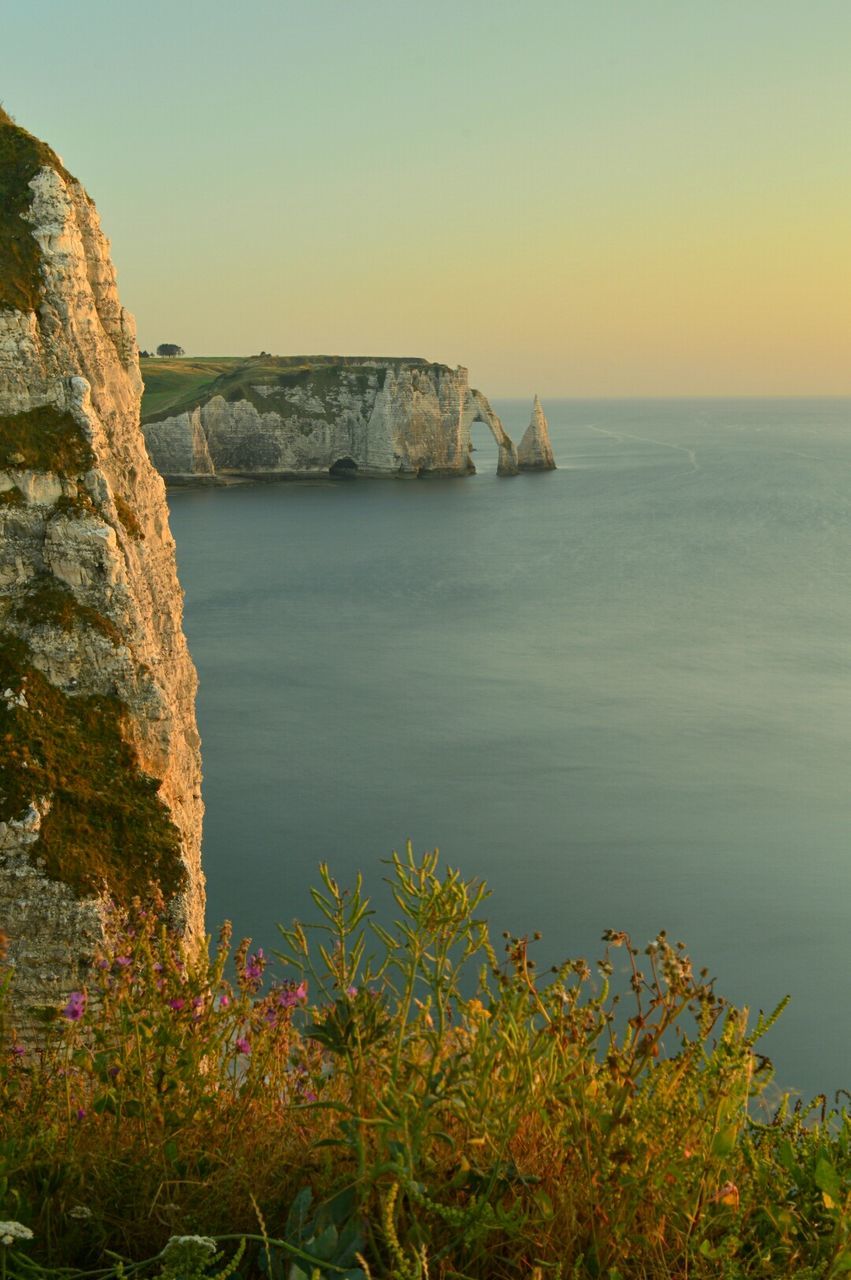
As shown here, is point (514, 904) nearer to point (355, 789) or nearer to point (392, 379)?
point (355, 789)

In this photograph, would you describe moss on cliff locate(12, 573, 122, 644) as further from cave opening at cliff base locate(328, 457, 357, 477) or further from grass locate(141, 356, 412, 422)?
cave opening at cliff base locate(328, 457, 357, 477)

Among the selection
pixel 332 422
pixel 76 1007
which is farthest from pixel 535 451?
pixel 76 1007

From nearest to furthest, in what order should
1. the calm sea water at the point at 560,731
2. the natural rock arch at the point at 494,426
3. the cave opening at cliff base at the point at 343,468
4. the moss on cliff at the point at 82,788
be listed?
1. the moss on cliff at the point at 82,788
2. the calm sea water at the point at 560,731
3. the natural rock arch at the point at 494,426
4. the cave opening at cliff base at the point at 343,468

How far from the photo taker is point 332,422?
134 m

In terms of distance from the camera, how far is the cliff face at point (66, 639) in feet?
46.6

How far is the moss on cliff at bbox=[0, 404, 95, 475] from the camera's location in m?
16.4

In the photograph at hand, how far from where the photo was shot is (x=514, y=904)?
28359mm

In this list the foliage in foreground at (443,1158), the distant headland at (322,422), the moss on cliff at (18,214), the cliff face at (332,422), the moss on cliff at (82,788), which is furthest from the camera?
the cliff face at (332,422)

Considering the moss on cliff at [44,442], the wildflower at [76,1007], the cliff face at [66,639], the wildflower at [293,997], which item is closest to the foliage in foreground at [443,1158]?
the wildflower at [76,1007]

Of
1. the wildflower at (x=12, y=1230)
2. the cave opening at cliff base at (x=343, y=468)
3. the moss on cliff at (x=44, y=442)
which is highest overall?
the cave opening at cliff base at (x=343, y=468)

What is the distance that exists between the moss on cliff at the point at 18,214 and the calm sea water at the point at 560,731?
47.2 ft

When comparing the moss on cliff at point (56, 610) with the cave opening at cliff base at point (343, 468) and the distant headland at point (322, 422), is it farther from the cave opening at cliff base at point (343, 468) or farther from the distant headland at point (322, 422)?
the cave opening at cliff base at point (343, 468)

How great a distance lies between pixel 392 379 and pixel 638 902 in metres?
106

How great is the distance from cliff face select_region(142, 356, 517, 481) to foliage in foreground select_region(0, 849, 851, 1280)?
410ft
